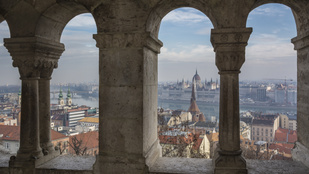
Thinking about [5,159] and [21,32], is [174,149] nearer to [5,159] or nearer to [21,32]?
[5,159]

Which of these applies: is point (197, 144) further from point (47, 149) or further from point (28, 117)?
point (28, 117)

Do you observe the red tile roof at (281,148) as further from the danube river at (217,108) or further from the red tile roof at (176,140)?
the red tile roof at (176,140)

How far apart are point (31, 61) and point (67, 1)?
3.88 ft

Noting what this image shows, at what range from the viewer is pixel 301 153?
389 cm

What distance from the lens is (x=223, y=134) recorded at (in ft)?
11.5

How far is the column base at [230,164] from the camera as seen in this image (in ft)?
11.2

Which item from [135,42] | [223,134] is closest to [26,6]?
[135,42]

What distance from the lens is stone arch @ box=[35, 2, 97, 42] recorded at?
4.04m

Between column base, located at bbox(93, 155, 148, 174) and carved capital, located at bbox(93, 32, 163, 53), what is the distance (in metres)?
1.65

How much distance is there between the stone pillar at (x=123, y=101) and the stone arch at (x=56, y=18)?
976 mm

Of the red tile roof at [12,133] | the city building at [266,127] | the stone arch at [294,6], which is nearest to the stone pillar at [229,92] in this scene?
the stone arch at [294,6]

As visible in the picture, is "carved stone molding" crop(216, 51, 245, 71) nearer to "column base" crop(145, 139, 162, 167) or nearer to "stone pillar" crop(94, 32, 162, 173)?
"stone pillar" crop(94, 32, 162, 173)

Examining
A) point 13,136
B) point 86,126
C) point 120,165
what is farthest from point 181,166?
point 86,126

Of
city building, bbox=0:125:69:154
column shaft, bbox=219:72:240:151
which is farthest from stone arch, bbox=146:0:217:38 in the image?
city building, bbox=0:125:69:154
